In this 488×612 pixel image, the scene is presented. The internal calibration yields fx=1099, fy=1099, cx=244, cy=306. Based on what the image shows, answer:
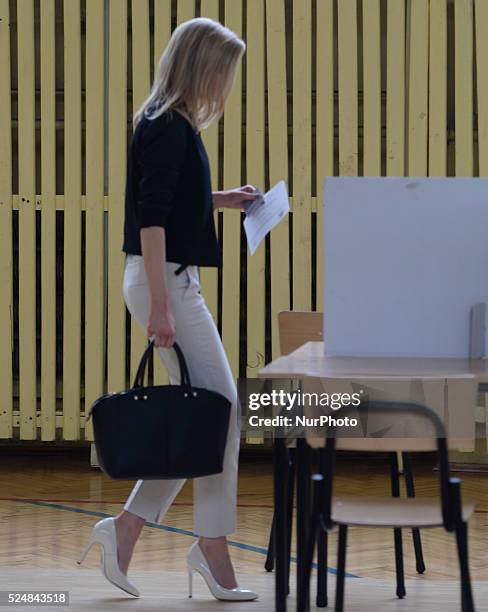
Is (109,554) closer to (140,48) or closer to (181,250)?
(181,250)

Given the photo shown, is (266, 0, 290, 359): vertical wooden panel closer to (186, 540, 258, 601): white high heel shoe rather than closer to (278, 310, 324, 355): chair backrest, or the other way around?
(278, 310, 324, 355): chair backrest

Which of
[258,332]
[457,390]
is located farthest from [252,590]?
[258,332]

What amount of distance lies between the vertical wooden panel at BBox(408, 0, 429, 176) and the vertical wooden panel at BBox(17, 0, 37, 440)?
192cm

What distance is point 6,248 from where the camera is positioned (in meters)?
5.60

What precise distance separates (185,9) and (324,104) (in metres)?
0.86

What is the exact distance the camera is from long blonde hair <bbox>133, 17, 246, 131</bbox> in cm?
278

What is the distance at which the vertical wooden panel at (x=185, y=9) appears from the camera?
18.3 ft

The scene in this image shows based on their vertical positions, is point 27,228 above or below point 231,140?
below

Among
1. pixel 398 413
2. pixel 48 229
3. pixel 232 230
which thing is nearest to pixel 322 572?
pixel 398 413

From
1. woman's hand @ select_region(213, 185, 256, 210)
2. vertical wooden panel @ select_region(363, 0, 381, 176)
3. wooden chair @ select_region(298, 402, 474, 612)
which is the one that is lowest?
wooden chair @ select_region(298, 402, 474, 612)

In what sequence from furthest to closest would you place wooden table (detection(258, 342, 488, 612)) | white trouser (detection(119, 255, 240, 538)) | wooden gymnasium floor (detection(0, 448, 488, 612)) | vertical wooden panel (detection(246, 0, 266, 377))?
vertical wooden panel (detection(246, 0, 266, 377)), wooden gymnasium floor (detection(0, 448, 488, 612)), white trouser (detection(119, 255, 240, 538)), wooden table (detection(258, 342, 488, 612))

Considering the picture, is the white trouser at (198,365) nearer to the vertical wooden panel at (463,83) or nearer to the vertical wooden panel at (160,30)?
the vertical wooden panel at (160,30)

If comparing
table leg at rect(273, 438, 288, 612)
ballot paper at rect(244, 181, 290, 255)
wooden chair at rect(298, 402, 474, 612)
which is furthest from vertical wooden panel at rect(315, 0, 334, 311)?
wooden chair at rect(298, 402, 474, 612)

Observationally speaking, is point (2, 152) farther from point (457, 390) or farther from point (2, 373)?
point (457, 390)
